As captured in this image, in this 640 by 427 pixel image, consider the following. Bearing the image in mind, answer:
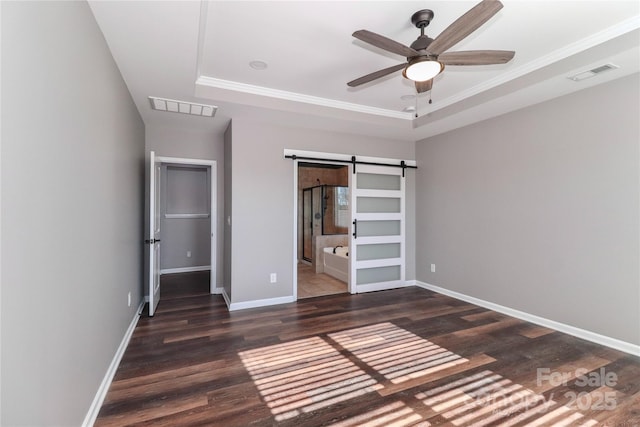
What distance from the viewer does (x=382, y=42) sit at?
6.37 ft

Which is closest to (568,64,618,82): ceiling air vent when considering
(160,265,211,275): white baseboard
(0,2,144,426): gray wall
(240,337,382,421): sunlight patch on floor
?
(240,337,382,421): sunlight patch on floor

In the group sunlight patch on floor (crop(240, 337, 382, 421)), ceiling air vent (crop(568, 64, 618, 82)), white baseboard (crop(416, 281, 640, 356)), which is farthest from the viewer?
white baseboard (crop(416, 281, 640, 356))

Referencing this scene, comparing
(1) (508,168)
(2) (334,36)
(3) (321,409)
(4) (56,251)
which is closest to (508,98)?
(1) (508,168)

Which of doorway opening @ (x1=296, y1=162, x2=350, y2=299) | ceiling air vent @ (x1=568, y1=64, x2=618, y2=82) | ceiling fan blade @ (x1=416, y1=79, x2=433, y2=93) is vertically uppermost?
ceiling air vent @ (x1=568, y1=64, x2=618, y2=82)

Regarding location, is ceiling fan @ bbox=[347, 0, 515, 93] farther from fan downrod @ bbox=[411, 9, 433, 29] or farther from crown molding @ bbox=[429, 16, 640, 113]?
crown molding @ bbox=[429, 16, 640, 113]

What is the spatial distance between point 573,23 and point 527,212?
195 cm

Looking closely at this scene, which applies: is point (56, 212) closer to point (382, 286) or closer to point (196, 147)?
point (196, 147)

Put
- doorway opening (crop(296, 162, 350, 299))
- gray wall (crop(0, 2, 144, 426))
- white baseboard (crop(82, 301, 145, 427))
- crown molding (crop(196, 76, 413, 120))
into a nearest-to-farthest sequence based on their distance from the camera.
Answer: gray wall (crop(0, 2, 144, 426)) < white baseboard (crop(82, 301, 145, 427)) < crown molding (crop(196, 76, 413, 120)) < doorway opening (crop(296, 162, 350, 299))

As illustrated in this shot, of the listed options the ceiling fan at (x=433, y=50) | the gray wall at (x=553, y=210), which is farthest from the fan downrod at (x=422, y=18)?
the gray wall at (x=553, y=210)

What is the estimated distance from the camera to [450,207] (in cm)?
451

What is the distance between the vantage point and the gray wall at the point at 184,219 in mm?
6094

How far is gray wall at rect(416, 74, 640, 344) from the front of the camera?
2.73 metres

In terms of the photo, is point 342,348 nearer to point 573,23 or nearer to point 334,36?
point 334,36

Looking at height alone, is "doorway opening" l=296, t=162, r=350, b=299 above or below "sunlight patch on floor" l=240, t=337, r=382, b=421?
above
